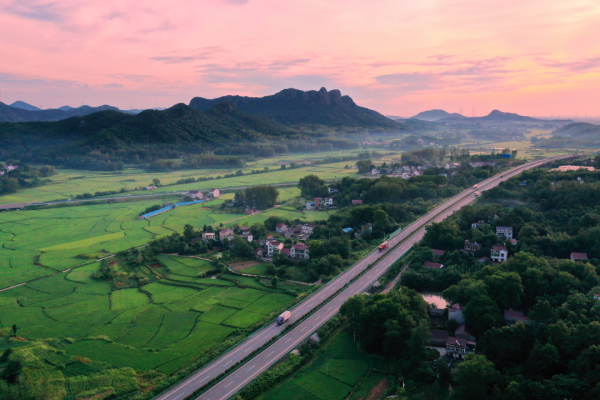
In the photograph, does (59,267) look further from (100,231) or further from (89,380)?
(89,380)

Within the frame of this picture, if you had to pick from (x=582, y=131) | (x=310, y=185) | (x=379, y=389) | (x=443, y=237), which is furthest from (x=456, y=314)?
(x=582, y=131)

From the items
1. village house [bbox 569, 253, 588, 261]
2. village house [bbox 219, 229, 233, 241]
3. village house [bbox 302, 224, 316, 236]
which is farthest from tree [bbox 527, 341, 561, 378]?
village house [bbox 219, 229, 233, 241]

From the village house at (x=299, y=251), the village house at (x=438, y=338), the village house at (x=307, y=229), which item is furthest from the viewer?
the village house at (x=307, y=229)

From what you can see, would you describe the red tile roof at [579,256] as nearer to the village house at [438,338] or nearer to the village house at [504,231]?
the village house at [504,231]

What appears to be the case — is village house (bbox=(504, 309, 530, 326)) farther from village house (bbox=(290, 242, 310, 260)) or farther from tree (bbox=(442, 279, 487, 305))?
village house (bbox=(290, 242, 310, 260))

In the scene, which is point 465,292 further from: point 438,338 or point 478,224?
point 478,224

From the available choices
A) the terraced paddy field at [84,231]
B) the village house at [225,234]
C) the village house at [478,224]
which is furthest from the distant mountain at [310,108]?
the village house at [478,224]

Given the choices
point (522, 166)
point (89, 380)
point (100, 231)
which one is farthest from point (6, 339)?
point (522, 166)

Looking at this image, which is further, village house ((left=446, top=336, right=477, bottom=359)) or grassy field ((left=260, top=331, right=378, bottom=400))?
village house ((left=446, top=336, right=477, bottom=359))
